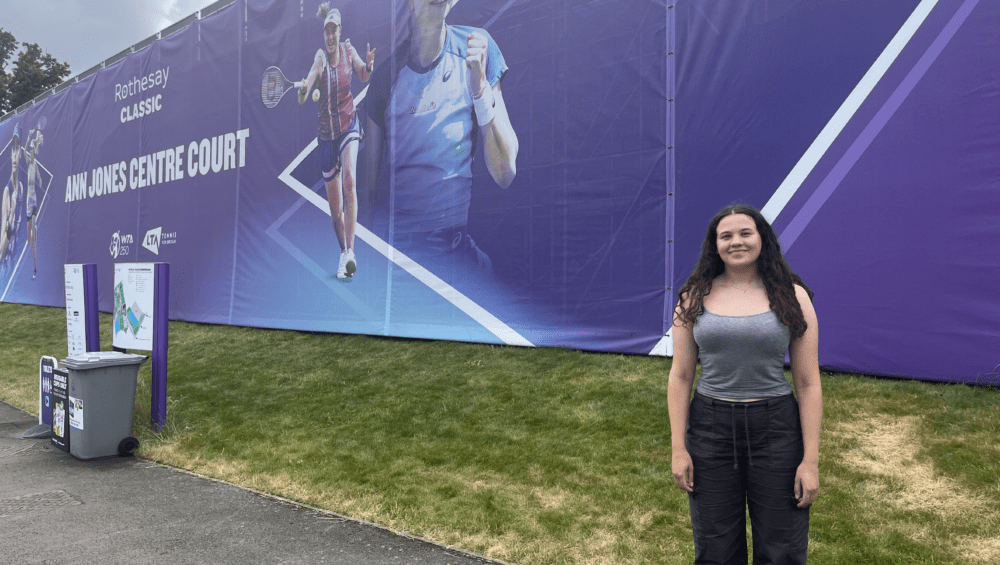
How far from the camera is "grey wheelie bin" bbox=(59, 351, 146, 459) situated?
6211mm

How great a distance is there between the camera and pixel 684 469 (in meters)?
2.35

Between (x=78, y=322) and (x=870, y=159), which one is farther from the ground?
(x=870, y=159)

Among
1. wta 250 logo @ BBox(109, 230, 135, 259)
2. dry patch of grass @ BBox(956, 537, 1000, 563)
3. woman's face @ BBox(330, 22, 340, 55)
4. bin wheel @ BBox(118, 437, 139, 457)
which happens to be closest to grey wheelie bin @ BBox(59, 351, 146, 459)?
bin wheel @ BBox(118, 437, 139, 457)

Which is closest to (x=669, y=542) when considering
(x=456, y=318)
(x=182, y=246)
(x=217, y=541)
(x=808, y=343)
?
(x=808, y=343)

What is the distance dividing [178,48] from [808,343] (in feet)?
53.4

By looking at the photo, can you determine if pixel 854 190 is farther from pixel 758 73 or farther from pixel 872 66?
pixel 758 73

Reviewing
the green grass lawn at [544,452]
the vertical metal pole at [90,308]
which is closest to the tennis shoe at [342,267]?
the green grass lawn at [544,452]

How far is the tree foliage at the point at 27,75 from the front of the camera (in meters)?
41.1

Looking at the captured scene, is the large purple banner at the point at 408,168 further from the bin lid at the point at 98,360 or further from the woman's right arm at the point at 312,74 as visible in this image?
the bin lid at the point at 98,360

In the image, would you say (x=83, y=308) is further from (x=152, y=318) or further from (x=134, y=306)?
(x=152, y=318)

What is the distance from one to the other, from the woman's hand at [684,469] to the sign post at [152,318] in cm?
580

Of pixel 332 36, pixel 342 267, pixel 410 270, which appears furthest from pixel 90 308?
pixel 332 36

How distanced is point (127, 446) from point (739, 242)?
243 inches

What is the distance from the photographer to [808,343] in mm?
2256
